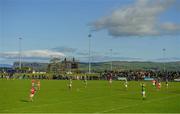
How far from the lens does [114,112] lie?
1069 inches

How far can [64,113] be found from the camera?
26.2m

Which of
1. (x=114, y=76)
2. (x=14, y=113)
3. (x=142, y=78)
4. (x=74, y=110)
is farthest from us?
(x=114, y=76)

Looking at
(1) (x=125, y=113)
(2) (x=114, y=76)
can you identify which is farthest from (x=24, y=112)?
(2) (x=114, y=76)

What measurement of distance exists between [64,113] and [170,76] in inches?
3752

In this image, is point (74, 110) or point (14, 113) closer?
point (14, 113)

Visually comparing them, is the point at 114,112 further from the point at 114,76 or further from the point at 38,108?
the point at 114,76

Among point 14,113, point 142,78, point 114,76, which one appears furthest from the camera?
point 114,76

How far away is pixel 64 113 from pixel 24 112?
8.43 ft

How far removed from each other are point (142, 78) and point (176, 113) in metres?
90.5

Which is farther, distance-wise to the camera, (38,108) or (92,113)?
(38,108)

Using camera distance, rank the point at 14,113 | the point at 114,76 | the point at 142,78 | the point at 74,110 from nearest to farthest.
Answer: the point at 14,113
the point at 74,110
the point at 142,78
the point at 114,76

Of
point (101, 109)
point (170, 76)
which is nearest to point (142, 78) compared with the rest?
point (170, 76)

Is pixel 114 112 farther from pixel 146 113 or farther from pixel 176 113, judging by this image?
pixel 176 113

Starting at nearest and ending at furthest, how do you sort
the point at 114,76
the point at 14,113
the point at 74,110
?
the point at 14,113 < the point at 74,110 < the point at 114,76
